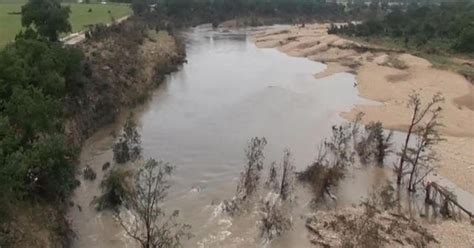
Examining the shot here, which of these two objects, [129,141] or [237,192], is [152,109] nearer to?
[129,141]

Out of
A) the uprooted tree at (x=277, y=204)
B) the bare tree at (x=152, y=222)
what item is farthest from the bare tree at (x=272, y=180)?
the bare tree at (x=152, y=222)

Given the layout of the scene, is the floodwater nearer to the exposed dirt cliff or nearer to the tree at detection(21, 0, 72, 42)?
the exposed dirt cliff

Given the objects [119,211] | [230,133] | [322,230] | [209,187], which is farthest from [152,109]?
[322,230]

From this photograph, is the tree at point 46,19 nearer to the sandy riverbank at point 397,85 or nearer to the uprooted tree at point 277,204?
the uprooted tree at point 277,204

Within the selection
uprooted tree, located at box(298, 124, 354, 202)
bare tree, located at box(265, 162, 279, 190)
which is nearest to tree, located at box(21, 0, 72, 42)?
bare tree, located at box(265, 162, 279, 190)

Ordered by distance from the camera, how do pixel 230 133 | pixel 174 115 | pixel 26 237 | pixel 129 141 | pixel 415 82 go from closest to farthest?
pixel 26 237 → pixel 129 141 → pixel 230 133 → pixel 174 115 → pixel 415 82

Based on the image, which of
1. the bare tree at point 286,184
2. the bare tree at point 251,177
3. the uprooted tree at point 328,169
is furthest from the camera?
the uprooted tree at point 328,169
